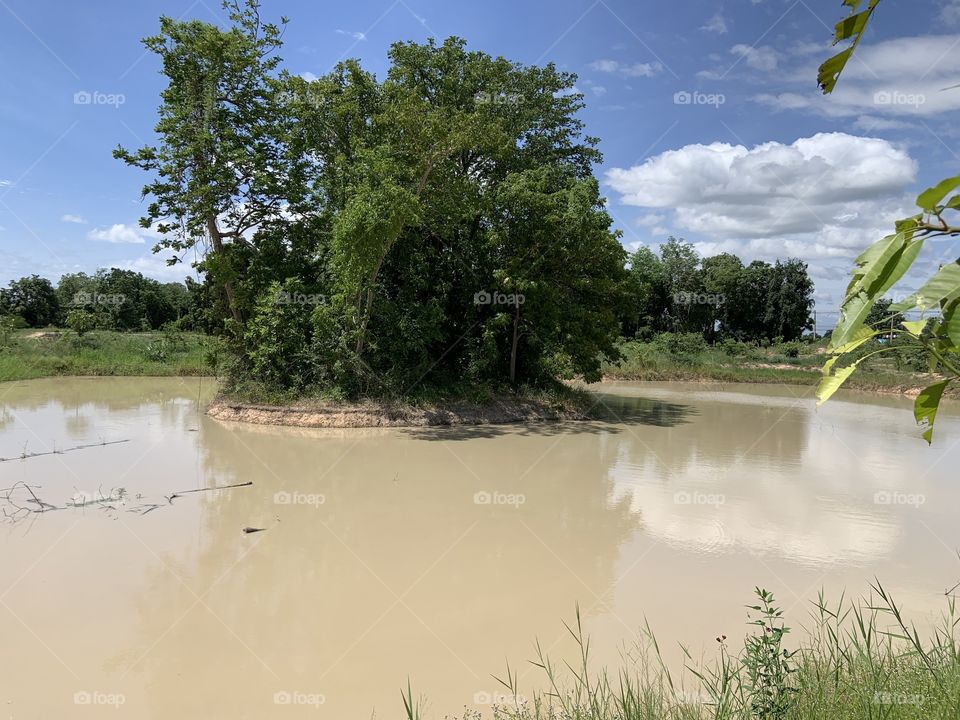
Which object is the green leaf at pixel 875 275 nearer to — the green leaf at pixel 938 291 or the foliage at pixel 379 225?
the green leaf at pixel 938 291

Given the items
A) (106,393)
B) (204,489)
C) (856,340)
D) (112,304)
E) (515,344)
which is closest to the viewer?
(856,340)

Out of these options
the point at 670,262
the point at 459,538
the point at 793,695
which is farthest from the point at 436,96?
the point at 670,262

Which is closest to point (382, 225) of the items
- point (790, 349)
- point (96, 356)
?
point (96, 356)

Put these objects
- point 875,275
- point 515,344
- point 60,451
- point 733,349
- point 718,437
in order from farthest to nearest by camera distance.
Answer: point 733,349 → point 515,344 → point 718,437 → point 60,451 → point 875,275

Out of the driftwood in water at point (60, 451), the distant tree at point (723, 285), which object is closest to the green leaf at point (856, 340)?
the driftwood in water at point (60, 451)

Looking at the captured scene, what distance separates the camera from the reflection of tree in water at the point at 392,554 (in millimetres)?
4777

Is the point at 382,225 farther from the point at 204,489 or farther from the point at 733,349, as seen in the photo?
the point at 733,349

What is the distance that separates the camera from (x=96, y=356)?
25.2 meters

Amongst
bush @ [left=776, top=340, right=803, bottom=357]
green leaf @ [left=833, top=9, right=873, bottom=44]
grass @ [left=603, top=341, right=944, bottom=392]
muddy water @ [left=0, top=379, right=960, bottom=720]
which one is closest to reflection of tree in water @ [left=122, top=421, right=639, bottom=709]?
muddy water @ [left=0, top=379, right=960, bottom=720]

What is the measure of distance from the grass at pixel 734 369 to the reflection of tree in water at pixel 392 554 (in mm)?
17574

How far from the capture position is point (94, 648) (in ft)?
14.8

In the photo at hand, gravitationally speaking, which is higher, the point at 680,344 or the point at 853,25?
the point at 853,25

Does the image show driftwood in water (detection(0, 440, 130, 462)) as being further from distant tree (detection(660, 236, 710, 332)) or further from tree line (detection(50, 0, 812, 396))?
distant tree (detection(660, 236, 710, 332))

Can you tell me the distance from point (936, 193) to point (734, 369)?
102 feet
